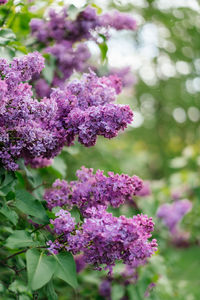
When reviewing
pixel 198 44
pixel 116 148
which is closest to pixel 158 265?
pixel 116 148

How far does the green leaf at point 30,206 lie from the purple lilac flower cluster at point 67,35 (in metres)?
0.85

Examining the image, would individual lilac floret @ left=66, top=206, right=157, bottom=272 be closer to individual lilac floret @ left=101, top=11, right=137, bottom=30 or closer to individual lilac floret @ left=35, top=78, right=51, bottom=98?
individual lilac floret @ left=35, top=78, right=51, bottom=98

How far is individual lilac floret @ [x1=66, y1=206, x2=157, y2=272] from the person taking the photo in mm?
1283

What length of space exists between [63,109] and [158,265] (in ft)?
6.72

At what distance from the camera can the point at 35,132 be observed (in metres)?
1.46

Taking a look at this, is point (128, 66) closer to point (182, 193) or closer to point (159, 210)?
point (159, 210)

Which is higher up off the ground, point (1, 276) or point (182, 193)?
point (182, 193)

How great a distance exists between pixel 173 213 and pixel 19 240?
9.76 ft

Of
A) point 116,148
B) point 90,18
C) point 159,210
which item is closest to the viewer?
point 90,18

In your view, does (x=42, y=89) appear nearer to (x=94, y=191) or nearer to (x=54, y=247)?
(x=94, y=191)

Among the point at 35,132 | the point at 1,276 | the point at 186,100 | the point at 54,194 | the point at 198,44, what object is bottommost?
the point at 1,276

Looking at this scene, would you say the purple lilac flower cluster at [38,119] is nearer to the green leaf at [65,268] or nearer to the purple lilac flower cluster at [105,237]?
the purple lilac flower cluster at [105,237]

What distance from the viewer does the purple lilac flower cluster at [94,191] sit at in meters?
1.51

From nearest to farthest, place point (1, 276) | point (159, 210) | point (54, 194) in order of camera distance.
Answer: point (54, 194)
point (1, 276)
point (159, 210)
